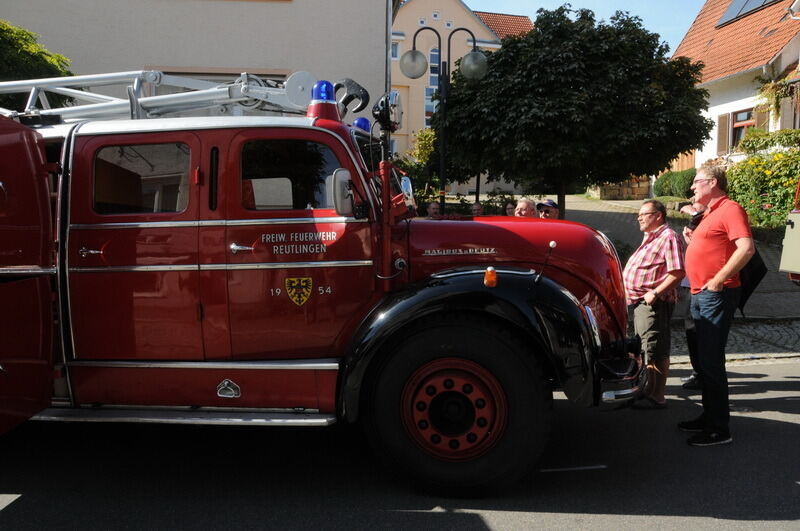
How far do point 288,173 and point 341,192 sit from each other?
1.48 feet

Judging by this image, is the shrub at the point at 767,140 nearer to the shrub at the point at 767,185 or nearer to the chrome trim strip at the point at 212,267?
the shrub at the point at 767,185

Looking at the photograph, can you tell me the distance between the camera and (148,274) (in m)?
4.08

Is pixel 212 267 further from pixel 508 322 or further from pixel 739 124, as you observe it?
pixel 739 124

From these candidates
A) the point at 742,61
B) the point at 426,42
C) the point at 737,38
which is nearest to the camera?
the point at 742,61

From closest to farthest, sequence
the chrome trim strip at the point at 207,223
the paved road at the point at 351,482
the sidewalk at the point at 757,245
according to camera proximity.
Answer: the paved road at the point at 351,482
the chrome trim strip at the point at 207,223
the sidewalk at the point at 757,245

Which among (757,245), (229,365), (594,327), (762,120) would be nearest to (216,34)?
(229,365)

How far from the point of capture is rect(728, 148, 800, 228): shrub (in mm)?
16672

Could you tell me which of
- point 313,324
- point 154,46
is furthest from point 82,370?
point 154,46

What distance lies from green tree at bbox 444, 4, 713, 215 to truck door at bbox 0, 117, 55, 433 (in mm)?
7970

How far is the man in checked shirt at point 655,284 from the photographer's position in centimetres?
545

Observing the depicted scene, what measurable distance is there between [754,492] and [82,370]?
158 inches

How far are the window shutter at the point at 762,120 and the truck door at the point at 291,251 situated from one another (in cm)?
2001

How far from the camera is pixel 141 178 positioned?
13.6 feet

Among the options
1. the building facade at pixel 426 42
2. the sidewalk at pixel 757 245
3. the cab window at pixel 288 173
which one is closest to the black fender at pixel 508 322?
the cab window at pixel 288 173
